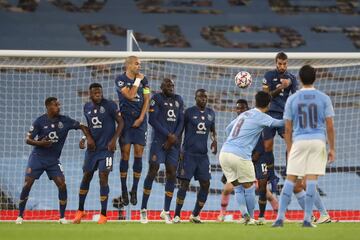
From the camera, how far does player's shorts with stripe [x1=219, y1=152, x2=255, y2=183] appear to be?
485 inches

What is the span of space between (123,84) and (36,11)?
8.91 m

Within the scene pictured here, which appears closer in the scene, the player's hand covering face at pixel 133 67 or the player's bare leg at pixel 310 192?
the player's bare leg at pixel 310 192

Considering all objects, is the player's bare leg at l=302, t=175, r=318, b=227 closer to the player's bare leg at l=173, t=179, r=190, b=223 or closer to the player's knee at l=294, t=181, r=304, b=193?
the player's knee at l=294, t=181, r=304, b=193

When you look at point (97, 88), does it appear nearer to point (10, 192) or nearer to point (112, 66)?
point (10, 192)

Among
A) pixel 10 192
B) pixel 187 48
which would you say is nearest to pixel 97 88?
pixel 10 192

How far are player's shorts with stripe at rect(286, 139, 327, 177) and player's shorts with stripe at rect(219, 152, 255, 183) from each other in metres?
1.78

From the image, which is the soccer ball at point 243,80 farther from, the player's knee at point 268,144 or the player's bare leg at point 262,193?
the player's bare leg at point 262,193

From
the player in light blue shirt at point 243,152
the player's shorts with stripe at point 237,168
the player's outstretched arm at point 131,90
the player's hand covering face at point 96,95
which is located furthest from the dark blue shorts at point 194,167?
the player's shorts with stripe at point 237,168

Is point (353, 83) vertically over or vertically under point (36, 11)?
under

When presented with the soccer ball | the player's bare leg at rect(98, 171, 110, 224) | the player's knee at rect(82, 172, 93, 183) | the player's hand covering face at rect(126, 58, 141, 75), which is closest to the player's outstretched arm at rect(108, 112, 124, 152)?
the player's bare leg at rect(98, 171, 110, 224)

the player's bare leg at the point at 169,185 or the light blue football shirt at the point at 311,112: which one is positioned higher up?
the light blue football shirt at the point at 311,112

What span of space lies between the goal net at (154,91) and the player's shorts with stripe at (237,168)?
183 inches

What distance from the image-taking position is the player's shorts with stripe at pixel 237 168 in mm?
12312

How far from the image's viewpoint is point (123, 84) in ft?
45.8
